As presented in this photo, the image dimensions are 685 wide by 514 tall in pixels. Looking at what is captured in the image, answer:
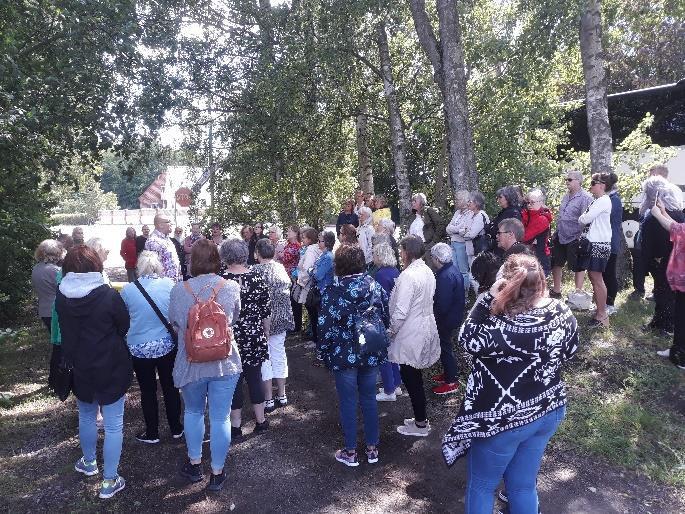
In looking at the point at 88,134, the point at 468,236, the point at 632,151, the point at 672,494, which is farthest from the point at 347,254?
the point at 632,151

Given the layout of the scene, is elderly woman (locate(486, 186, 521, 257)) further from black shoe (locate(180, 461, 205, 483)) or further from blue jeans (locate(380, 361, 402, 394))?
black shoe (locate(180, 461, 205, 483))

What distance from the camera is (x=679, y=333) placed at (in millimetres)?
5438

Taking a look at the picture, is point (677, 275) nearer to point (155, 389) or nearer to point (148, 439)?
point (155, 389)

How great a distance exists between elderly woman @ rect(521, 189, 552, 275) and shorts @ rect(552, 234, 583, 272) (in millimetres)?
537

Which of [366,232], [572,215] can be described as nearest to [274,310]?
[366,232]

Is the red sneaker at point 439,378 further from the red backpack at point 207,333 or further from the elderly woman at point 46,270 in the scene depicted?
the elderly woman at point 46,270

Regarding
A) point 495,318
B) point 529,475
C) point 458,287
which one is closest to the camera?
point 495,318

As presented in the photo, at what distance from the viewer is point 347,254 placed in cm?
413

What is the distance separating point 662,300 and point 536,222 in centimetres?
176

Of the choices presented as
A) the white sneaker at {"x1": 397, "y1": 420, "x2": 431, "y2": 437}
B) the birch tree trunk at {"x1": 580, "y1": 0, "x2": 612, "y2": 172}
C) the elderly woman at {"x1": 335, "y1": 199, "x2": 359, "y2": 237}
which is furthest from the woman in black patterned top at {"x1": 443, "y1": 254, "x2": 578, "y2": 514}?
the elderly woman at {"x1": 335, "y1": 199, "x2": 359, "y2": 237}

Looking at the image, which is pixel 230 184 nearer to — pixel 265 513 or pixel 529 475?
pixel 265 513

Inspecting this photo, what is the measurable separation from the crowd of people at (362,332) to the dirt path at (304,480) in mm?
169

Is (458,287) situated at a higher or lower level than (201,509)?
higher

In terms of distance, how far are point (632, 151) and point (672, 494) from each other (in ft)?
26.3
